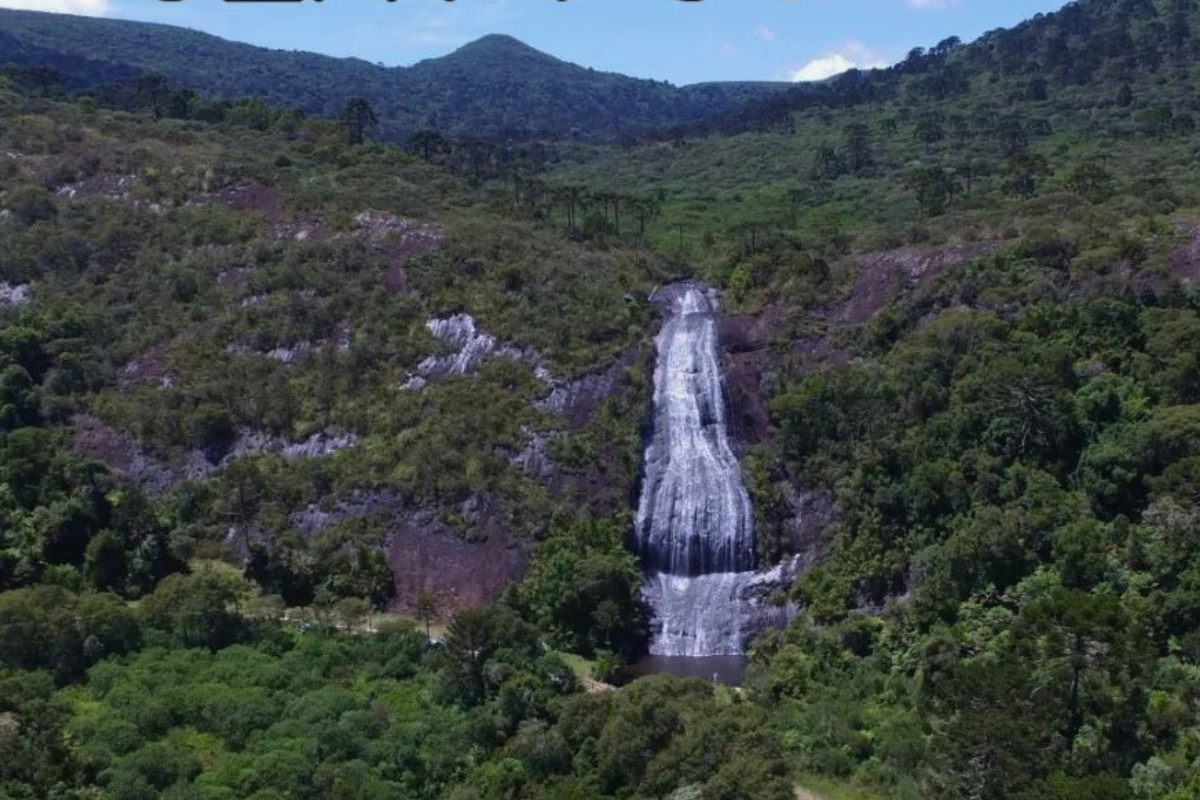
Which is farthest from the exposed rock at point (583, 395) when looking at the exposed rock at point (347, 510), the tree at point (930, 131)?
the tree at point (930, 131)

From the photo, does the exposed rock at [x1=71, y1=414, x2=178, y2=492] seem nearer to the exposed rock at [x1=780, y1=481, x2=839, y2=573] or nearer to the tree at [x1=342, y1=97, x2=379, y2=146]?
the exposed rock at [x1=780, y1=481, x2=839, y2=573]

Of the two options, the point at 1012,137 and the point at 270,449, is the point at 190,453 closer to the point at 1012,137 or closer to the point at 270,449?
the point at 270,449

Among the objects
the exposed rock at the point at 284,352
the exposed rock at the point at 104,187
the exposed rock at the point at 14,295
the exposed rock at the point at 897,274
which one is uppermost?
the exposed rock at the point at 104,187

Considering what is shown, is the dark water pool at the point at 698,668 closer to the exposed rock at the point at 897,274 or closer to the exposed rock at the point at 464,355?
the exposed rock at the point at 464,355

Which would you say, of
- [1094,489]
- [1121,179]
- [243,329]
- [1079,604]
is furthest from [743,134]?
[1079,604]

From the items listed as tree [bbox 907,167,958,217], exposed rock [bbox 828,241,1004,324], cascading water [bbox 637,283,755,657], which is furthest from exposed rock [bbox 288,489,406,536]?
tree [bbox 907,167,958,217]
